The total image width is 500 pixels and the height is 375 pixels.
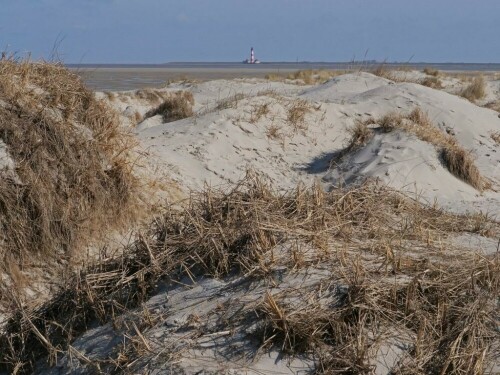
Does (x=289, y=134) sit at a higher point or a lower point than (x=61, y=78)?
lower

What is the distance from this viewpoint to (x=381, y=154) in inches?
446

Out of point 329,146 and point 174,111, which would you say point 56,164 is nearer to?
point 329,146

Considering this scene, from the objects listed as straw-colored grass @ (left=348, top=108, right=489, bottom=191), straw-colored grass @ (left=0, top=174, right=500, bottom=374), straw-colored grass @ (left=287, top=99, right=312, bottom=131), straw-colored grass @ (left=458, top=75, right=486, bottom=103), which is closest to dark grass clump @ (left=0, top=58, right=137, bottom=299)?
straw-colored grass @ (left=0, top=174, right=500, bottom=374)

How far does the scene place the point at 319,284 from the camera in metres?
4.29

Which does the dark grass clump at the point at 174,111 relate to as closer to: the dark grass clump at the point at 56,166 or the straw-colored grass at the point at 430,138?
the straw-colored grass at the point at 430,138

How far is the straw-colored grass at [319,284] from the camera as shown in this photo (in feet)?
13.0

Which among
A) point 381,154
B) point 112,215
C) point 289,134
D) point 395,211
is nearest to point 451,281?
point 395,211

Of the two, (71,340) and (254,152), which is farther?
(254,152)

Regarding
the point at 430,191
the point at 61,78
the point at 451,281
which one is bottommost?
the point at 430,191

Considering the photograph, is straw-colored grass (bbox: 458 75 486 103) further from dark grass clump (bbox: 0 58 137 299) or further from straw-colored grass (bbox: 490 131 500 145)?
dark grass clump (bbox: 0 58 137 299)

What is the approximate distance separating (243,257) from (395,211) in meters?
1.64

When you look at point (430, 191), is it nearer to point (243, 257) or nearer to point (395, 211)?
point (395, 211)

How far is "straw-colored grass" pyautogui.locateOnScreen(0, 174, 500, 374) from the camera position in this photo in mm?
3969

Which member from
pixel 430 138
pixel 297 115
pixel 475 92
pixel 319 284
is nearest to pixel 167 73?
pixel 475 92
